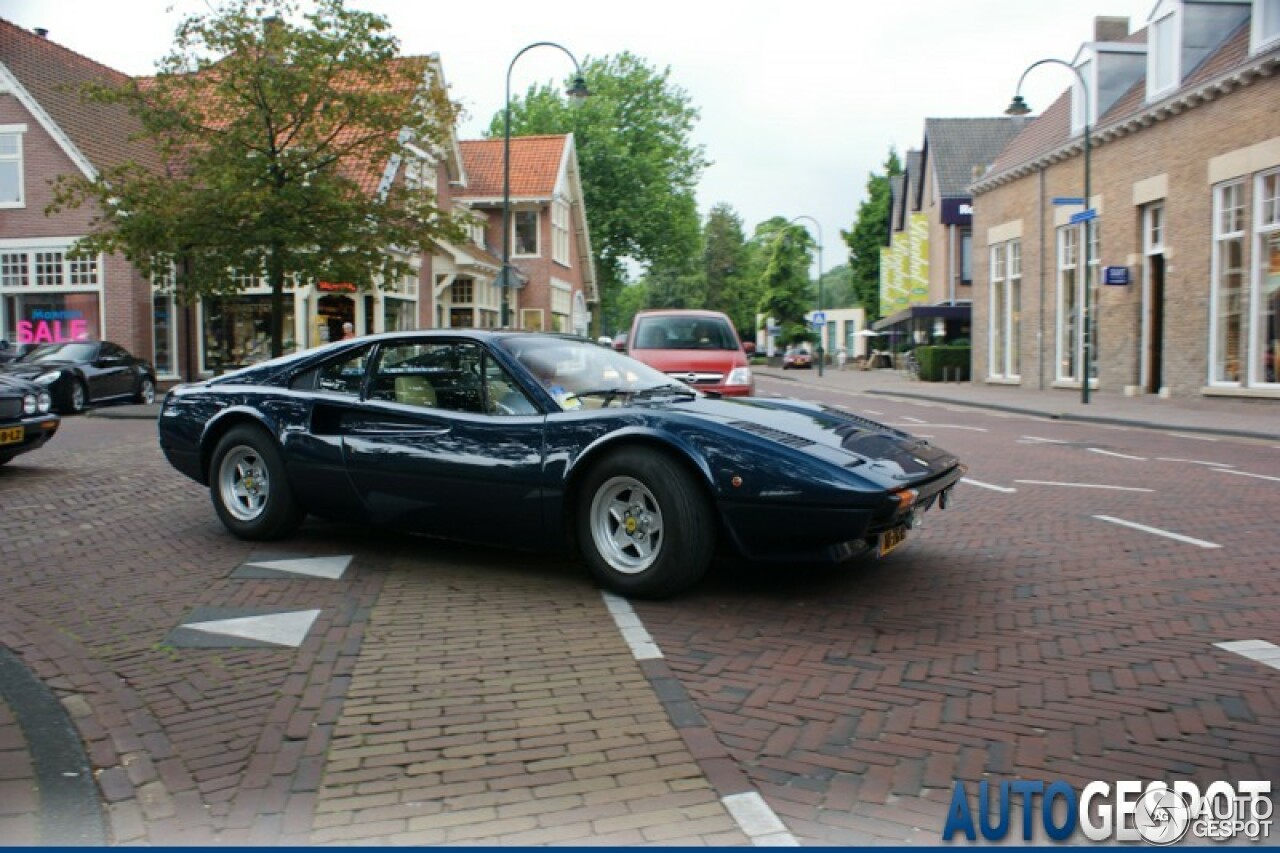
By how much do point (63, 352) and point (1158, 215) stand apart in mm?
22294

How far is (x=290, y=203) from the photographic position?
17188mm

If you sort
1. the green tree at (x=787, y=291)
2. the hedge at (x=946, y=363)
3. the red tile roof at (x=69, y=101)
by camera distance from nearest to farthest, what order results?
the red tile roof at (x=69, y=101)
the hedge at (x=946, y=363)
the green tree at (x=787, y=291)

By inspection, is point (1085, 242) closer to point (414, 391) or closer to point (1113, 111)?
point (1113, 111)

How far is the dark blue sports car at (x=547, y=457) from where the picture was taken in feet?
15.6

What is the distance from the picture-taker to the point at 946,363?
118 ft

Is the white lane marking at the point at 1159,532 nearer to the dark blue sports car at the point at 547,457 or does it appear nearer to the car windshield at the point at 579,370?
the dark blue sports car at the point at 547,457

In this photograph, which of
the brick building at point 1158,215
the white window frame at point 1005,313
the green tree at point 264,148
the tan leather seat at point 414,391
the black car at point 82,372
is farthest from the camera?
the white window frame at point 1005,313

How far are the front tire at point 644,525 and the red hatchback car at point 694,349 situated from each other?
8679 mm

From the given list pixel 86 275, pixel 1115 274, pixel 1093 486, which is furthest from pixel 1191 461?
pixel 86 275

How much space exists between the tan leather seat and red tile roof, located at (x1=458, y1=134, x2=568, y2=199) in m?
37.9

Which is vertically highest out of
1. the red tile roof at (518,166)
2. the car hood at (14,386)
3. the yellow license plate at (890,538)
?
the red tile roof at (518,166)

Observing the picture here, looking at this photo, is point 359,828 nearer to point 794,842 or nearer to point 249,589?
point 794,842

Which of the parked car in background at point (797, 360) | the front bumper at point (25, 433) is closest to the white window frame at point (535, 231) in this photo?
the parked car in background at point (797, 360)

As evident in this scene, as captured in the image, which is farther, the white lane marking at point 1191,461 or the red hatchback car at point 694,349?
the red hatchback car at point 694,349
